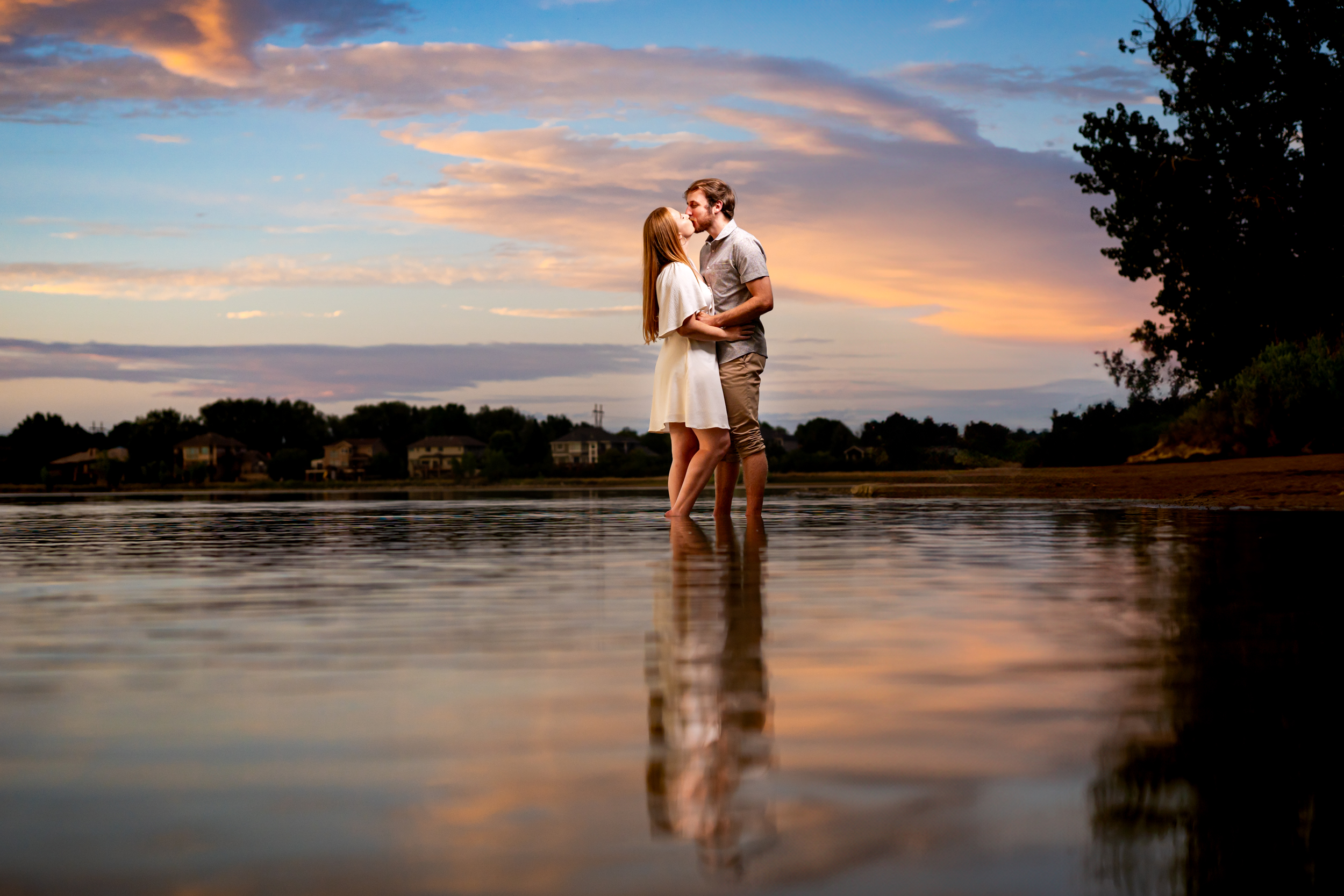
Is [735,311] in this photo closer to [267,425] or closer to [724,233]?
[724,233]

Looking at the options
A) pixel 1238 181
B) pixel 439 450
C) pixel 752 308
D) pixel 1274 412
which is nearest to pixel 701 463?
pixel 752 308

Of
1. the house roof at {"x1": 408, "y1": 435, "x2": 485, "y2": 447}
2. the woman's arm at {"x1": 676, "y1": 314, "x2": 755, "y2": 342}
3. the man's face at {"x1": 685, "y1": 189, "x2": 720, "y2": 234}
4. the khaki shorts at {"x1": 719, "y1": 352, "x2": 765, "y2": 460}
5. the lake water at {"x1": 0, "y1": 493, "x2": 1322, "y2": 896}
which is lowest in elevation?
the lake water at {"x1": 0, "y1": 493, "x2": 1322, "y2": 896}

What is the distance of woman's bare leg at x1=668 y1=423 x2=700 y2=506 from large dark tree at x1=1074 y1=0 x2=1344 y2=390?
1821 cm

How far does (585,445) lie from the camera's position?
170m

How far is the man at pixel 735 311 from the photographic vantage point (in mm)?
7883

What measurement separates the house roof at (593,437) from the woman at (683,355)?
160005 mm

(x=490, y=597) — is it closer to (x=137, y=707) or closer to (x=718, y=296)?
(x=137, y=707)

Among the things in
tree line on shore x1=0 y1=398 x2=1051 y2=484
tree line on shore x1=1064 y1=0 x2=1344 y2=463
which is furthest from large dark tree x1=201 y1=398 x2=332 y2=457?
tree line on shore x1=1064 y1=0 x2=1344 y2=463

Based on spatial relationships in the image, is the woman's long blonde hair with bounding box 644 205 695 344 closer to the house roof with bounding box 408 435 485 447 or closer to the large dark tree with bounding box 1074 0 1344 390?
the large dark tree with bounding box 1074 0 1344 390

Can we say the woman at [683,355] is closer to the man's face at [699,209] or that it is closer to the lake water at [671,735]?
the man's face at [699,209]

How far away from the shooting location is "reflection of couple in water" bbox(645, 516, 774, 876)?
4.50ft

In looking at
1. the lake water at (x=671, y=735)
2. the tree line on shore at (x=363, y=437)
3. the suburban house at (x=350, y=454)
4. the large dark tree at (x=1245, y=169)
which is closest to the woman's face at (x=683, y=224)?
the lake water at (x=671, y=735)

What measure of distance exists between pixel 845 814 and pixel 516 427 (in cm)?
16407

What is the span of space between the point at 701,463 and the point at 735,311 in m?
1.04
